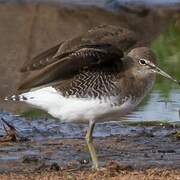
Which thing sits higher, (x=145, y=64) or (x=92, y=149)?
(x=145, y=64)

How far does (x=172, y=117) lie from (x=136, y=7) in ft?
20.3

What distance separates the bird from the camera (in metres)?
8.44

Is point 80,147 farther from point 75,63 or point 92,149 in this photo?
point 75,63

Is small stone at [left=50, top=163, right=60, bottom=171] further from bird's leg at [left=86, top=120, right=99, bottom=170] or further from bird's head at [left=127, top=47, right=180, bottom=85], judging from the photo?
bird's head at [left=127, top=47, right=180, bottom=85]

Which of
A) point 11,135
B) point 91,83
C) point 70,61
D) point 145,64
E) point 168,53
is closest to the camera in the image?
point 70,61

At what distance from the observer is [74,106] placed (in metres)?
8.47

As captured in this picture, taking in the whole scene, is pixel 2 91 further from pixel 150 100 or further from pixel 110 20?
pixel 110 20

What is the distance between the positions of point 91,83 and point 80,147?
121cm

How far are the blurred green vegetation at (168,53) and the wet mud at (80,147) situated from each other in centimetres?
147

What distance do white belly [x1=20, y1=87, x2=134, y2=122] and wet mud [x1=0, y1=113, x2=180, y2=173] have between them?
1.48 feet

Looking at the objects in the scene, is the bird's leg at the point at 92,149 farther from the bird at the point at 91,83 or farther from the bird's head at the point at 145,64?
the bird's head at the point at 145,64

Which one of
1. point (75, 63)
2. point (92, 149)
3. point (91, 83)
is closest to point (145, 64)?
point (91, 83)

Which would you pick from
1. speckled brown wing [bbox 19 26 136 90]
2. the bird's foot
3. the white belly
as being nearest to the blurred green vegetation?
the bird's foot

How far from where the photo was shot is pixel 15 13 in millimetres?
16328
